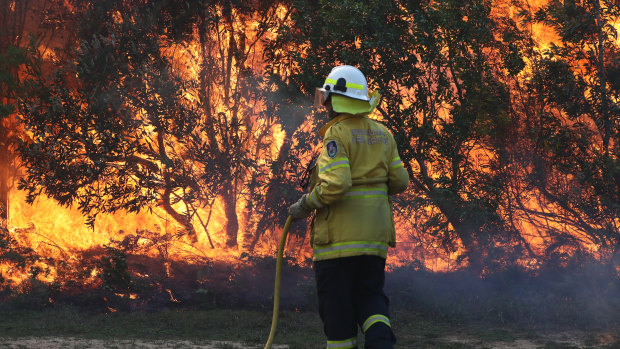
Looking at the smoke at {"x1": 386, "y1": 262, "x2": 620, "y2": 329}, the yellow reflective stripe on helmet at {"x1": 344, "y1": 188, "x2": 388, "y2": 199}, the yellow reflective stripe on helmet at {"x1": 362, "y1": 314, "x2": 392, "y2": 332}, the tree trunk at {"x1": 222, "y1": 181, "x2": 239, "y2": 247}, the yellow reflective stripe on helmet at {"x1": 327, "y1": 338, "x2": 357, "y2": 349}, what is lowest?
the yellow reflective stripe on helmet at {"x1": 327, "y1": 338, "x2": 357, "y2": 349}

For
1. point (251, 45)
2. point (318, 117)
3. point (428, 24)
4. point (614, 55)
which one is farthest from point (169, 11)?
point (614, 55)

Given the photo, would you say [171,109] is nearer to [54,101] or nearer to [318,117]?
[54,101]

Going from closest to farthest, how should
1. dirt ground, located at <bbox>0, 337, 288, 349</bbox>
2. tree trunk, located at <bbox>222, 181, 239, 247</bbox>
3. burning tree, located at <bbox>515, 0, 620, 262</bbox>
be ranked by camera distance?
1. dirt ground, located at <bbox>0, 337, 288, 349</bbox>
2. burning tree, located at <bbox>515, 0, 620, 262</bbox>
3. tree trunk, located at <bbox>222, 181, 239, 247</bbox>

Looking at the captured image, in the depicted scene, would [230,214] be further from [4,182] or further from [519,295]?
[519,295]

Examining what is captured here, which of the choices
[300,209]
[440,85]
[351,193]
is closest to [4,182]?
[440,85]

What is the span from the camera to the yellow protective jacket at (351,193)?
11.8 ft

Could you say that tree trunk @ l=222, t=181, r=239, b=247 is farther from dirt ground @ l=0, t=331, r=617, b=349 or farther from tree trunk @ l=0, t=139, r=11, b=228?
dirt ground @ l=0, t=331, r=617, b=349

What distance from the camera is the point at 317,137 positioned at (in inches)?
372

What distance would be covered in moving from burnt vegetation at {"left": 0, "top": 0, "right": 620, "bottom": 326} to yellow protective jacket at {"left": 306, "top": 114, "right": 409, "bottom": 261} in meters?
4.53

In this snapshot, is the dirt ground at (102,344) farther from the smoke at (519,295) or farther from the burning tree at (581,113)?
the burning tree at (581,113)

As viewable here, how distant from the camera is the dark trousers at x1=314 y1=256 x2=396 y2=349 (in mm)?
3605

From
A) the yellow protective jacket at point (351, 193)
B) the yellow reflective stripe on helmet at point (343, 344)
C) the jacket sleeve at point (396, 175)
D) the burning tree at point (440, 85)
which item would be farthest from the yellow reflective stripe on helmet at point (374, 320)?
the burning tree at point (440, 85)

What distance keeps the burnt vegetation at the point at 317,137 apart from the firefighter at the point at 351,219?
14.5 ft

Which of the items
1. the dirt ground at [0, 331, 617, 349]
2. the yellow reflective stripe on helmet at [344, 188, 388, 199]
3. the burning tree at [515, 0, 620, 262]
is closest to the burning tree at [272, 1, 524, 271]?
the burning tree at [515, 0, 620, 262]
